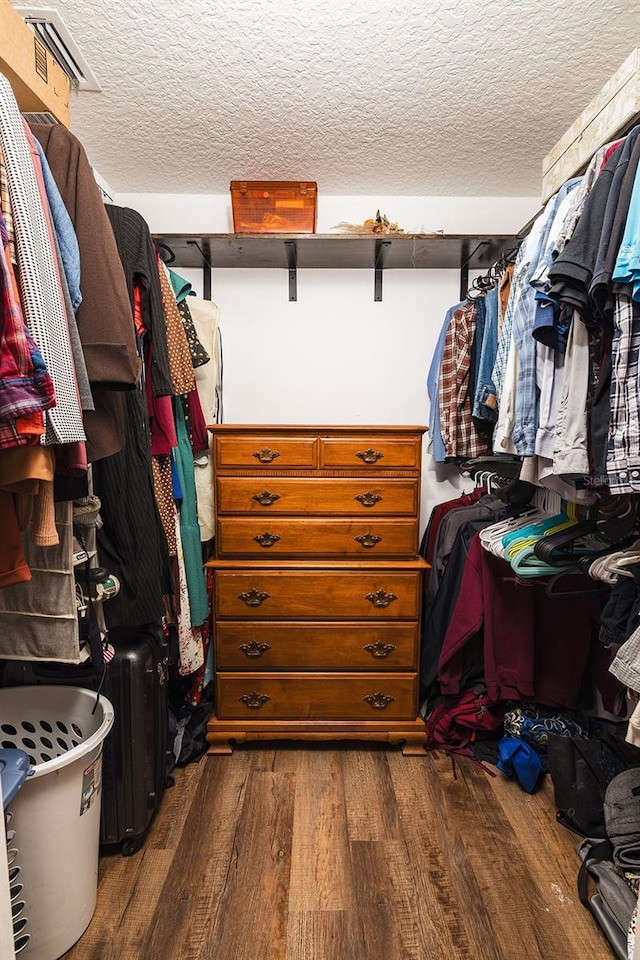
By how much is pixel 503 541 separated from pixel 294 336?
146cm

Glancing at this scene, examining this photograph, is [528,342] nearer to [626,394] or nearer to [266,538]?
[626,394]

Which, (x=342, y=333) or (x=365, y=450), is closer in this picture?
(x=365, y=450)

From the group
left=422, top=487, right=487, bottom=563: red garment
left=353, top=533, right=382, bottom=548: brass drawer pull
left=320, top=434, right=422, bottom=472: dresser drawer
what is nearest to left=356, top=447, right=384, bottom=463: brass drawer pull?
left=320, top=434, right=422, bottom=472: dresser drawer

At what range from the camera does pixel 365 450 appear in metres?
2.14

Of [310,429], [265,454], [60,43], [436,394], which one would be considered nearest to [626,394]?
[310,429]

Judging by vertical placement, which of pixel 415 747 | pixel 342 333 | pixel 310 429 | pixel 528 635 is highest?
pixel 342 333

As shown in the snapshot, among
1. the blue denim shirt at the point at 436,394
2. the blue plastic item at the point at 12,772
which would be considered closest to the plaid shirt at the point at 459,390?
the blue denim shirt at the point at 436,394

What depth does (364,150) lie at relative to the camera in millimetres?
2154

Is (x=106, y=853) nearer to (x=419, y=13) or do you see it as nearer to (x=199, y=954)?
(x=199, y=954)

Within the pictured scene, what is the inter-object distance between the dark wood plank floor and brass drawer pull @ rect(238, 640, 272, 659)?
429 mm

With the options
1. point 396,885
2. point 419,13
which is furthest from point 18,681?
point 419,13

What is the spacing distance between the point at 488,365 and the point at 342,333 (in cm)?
86

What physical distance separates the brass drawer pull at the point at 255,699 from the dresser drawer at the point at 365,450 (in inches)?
39.6

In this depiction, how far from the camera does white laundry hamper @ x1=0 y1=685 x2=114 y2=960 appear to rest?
1.24m
